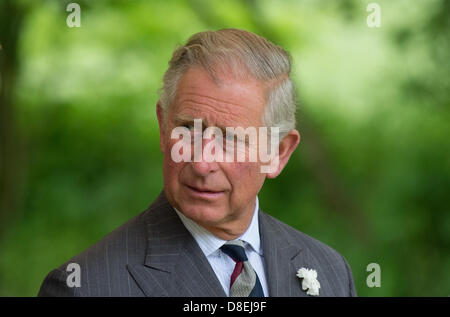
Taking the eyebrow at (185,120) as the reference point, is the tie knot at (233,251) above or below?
below

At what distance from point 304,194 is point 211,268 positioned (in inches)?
135

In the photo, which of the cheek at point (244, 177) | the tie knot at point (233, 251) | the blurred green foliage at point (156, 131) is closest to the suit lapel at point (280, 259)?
the tie knot at point (233, 251)

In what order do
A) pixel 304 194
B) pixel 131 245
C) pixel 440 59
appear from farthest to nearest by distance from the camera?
pixel 304 194, pixel 440 59, pixel 131 245

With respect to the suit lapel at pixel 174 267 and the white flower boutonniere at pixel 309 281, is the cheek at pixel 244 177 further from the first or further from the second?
the white flower boutonniere at pixel 309 281

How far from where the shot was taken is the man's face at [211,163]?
5.10 feet

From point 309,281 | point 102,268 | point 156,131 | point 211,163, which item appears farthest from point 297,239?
point 156,131

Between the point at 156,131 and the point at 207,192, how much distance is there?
350 centimetres

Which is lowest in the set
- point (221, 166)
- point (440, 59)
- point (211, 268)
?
point (211, 268)

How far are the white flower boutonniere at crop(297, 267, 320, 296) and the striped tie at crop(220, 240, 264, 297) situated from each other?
16cm

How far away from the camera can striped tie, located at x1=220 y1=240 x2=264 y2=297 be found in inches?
65.8

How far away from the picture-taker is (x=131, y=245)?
1.69 meters

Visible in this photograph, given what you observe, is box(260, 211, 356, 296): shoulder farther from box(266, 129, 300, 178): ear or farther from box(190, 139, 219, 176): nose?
box(190, 139, 219, 176): nose
